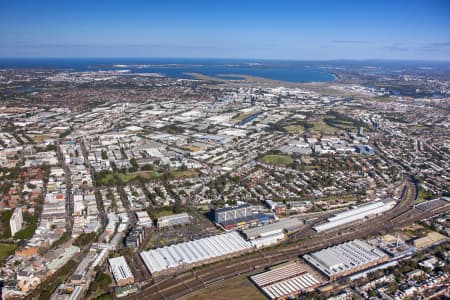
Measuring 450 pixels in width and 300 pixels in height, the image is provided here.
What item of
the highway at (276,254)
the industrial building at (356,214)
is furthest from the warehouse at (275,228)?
the industrial building at (356,214)

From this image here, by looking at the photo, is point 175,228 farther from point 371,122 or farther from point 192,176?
point 371,122

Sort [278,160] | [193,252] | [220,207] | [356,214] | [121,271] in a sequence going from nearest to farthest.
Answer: [121,271] → [193,252] → [356,214] → [220,207] → [278,160]

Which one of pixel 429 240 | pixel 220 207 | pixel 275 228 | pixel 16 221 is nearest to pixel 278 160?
pixel 220 207

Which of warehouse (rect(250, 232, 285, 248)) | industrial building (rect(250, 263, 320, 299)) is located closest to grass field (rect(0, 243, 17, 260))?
industrial building (rect(250, 263, 320, 299))

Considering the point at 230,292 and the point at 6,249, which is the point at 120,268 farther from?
the point at 6,249

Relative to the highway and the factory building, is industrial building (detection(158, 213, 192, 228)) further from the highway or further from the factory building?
the highway

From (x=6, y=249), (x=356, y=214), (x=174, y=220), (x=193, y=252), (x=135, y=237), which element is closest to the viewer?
(x=193, y=252)

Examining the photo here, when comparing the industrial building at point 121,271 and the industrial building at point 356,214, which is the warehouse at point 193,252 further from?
the industrial building at point 356,214
